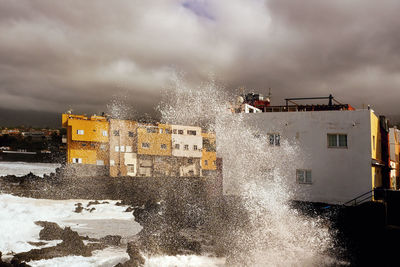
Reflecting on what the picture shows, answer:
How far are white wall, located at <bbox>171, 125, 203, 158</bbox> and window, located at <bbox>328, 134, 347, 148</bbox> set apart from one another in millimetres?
35802

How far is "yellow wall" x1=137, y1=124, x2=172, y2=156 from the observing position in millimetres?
51656

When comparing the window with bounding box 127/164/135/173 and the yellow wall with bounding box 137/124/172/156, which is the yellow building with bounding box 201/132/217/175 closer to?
the yellow wall with bounding box 137/124/172/156

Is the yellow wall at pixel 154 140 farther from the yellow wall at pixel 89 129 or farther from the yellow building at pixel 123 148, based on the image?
the yellow wall at pixel 89 129

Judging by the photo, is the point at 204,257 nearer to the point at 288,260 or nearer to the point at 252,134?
the point at 288,260

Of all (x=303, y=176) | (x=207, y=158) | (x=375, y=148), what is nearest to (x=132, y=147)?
(x=207, y=158)

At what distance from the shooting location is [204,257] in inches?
570

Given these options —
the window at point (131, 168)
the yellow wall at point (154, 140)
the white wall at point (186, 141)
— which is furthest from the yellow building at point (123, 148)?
the white wall at point (186, 141)

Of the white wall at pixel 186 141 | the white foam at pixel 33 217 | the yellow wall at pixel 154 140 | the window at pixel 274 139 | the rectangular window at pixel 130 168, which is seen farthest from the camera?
the white wall at pixel 186 141

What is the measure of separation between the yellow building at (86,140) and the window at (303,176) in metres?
→ 36.3

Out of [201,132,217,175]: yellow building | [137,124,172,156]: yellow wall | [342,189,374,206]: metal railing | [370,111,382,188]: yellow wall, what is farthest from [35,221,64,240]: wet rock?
[201,132,217,175]: yellow building

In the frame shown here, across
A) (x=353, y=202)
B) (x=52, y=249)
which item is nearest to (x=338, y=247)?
(x=353, y=202)

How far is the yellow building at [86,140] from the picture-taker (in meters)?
47.5

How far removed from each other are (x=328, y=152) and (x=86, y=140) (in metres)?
39.0

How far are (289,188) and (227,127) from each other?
6.68 meters
